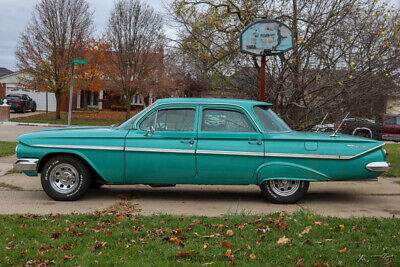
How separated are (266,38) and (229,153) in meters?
3.87

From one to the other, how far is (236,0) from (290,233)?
910 centimetres

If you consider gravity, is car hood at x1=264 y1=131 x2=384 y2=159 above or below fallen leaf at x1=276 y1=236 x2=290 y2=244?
above

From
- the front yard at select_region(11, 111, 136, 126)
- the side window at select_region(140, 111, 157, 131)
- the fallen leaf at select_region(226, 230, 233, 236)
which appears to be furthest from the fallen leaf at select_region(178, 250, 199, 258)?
the front yard at select_region(11, 111, 136, 126)

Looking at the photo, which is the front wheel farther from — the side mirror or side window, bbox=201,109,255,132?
the side mirror

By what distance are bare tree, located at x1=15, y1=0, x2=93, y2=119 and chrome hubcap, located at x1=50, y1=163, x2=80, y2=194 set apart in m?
24.2

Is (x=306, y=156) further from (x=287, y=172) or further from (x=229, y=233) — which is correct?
(x=229, y=233)

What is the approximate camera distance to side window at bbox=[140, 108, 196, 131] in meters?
6.98

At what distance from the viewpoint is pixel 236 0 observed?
1251 cm

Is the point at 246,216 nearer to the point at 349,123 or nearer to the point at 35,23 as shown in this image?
the point at 349,123

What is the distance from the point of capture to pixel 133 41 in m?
28.4

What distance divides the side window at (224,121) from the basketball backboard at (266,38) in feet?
9.91

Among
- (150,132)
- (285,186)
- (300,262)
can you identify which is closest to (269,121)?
(285,186)

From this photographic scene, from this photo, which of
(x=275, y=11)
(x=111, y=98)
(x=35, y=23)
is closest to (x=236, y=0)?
(x=275, y=11)

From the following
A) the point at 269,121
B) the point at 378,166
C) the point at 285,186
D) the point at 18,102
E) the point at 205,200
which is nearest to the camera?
the point at 378,166
